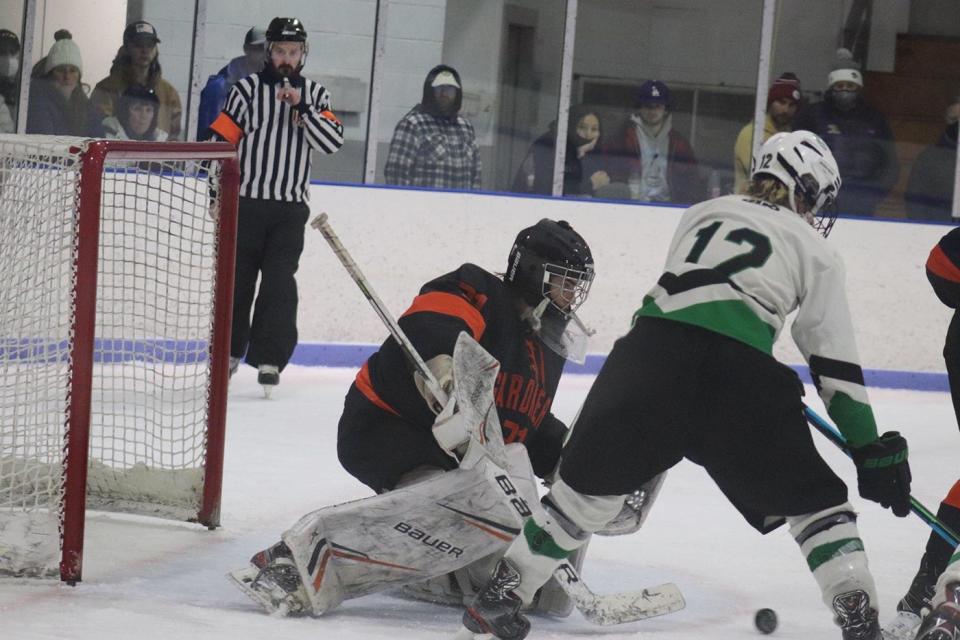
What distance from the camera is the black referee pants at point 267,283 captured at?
5.02 metres

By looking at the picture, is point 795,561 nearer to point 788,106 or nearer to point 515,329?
point 515,329

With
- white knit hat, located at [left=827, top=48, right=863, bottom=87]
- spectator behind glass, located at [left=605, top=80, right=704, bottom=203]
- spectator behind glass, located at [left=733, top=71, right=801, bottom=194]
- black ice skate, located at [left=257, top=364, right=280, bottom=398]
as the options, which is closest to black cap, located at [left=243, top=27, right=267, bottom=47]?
black ice skate, located at [left=257, top=364, right=280, bottom=398]

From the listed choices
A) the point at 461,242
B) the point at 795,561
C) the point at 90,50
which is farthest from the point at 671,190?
the point at 795,561

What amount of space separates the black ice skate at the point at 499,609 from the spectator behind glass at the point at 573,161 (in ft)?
13.5

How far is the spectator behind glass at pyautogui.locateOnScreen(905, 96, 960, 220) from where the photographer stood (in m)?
6.70

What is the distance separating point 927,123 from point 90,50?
→ 371cm

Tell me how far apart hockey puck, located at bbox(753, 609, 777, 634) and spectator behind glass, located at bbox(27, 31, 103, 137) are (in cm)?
408

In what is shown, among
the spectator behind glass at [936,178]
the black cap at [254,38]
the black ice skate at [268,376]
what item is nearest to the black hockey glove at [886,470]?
the black ice skate at [268,376]

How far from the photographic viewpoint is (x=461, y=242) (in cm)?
608

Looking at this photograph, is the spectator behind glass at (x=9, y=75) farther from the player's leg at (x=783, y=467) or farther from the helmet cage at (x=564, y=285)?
the player's leg at (x=783, y=467)

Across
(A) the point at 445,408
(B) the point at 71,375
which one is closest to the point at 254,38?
(B) the point at 71,375

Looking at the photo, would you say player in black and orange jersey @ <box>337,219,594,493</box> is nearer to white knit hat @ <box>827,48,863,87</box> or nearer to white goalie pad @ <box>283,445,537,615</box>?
white goalie pad @ <box>283,445,537,615</box>

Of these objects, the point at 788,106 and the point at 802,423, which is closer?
the point at 802,423

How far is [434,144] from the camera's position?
6234 mm
